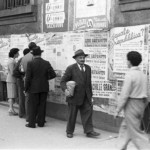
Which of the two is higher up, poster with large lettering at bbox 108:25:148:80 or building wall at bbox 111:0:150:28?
building wall at bbox 111:0:150:28

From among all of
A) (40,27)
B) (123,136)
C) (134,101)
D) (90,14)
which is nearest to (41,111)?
(90,14)

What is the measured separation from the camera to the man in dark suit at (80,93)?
6395mm

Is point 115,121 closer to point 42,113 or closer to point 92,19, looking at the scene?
point 42,113

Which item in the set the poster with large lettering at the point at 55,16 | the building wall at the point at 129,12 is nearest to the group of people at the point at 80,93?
the poster with large lettering at the point at 55,16

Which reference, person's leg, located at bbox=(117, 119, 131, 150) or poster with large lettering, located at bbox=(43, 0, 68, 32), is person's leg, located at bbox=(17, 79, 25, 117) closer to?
poster with large lettering, located at bbox=(43, 0, 68, 32)

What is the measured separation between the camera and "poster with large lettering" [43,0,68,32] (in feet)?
26.4

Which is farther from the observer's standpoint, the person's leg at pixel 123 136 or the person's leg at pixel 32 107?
the person's leg at pixel 32 107

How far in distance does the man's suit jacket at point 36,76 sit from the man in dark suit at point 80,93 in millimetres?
914

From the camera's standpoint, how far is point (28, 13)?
30.1 feet

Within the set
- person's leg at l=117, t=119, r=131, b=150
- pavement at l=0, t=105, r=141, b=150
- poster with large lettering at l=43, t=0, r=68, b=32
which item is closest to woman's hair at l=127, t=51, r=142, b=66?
person's leg at l=117, t=119, r=131, b=150

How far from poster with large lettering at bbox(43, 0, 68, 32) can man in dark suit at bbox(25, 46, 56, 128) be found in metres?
1.18

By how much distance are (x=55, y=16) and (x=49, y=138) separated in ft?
10.7

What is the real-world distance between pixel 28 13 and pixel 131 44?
12.5 ft

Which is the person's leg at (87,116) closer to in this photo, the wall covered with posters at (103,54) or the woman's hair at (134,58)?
the wall covered with posters at (103,54)
